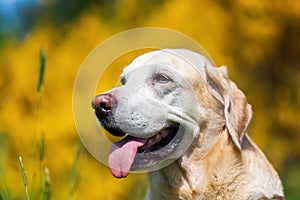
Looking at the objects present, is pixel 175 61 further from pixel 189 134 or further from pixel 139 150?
pixel 139 150

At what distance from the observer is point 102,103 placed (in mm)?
3408

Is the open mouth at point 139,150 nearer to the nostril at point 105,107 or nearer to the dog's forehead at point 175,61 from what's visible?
the nostril at point 105,107

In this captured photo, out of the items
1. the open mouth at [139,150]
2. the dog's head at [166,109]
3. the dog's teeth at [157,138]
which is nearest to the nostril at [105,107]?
the dog's head at [166,109]

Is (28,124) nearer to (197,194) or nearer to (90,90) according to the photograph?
(90,90)

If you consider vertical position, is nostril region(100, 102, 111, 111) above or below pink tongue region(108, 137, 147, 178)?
above

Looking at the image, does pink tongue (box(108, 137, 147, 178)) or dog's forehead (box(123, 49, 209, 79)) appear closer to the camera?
pink tongue (box(108, 137, 147, 178))

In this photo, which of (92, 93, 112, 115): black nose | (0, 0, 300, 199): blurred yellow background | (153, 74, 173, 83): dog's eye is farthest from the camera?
(0, 0, 300, 199): blurred yellow background

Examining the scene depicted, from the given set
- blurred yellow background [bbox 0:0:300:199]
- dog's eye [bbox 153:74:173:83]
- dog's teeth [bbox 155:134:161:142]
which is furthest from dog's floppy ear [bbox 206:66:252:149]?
blurred yellow background [bbox 0:0:300:199]

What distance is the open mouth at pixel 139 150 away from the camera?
11.4ft

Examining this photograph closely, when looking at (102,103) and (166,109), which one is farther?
(166,109)

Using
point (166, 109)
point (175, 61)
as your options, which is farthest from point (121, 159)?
point (175, 61)

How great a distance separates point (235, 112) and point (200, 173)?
411 mm

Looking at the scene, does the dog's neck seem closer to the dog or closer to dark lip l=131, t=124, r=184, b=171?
the dog

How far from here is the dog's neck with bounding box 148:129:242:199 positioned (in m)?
3.74
